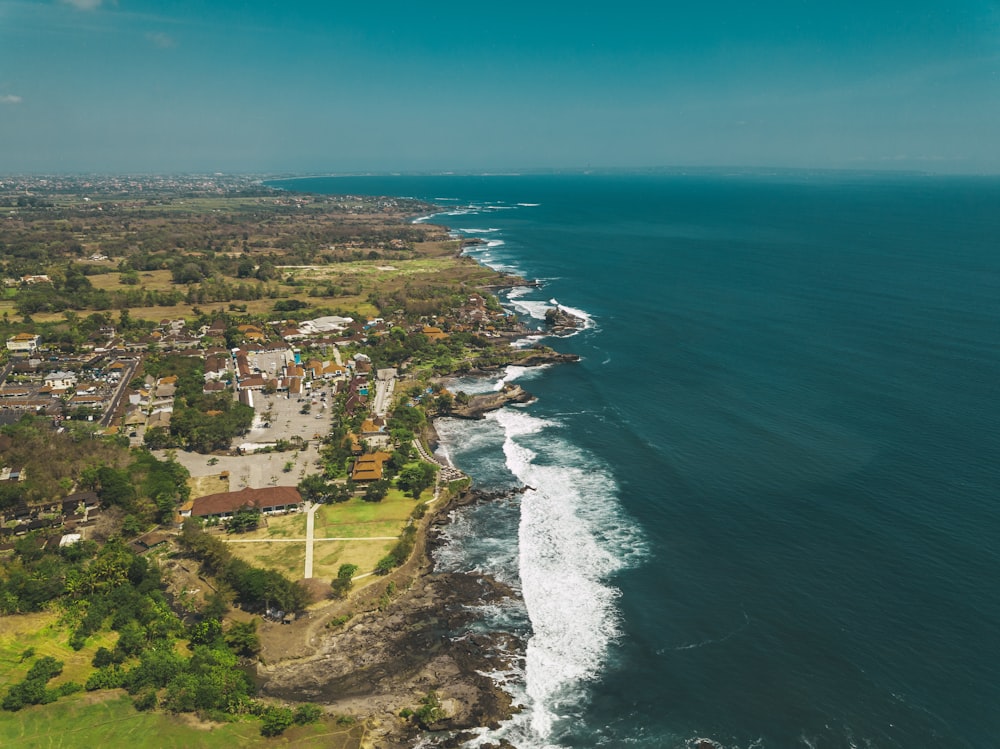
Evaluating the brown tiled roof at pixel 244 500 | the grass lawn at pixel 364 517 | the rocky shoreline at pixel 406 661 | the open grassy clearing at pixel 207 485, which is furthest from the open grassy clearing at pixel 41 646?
the open grassy clearing at pixel 207 485

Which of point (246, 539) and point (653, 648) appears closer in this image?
point (653, 648)

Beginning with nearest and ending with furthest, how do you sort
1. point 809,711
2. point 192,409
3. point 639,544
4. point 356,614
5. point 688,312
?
point 809,711
point 356,614
point 639,544
point 192,409
point 688,312

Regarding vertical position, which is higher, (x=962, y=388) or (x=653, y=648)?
(x=962, y=388)

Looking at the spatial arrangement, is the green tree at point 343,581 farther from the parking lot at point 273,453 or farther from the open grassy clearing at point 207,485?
the open grassy clearing at point 207,485

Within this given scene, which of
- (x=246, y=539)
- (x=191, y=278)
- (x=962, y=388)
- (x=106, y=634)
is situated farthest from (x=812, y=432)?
(x=191, y=278)

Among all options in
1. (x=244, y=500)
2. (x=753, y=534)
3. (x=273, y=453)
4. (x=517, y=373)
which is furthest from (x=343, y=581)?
(x=517, y=373)

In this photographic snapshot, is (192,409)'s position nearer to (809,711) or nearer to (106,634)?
(106,634)

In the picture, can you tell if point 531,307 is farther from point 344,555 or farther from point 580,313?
point 344,555
